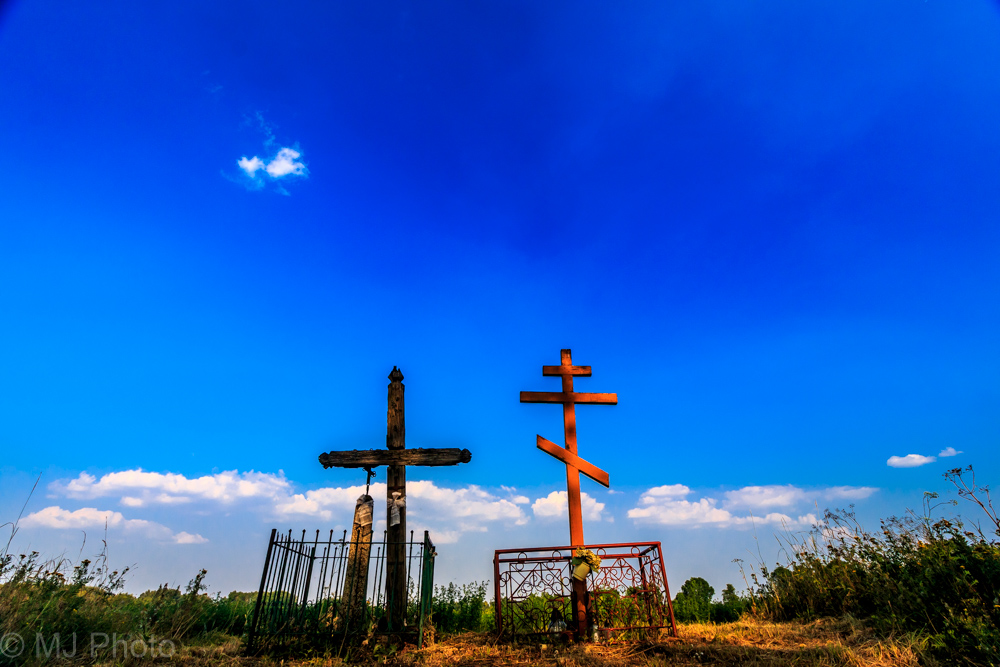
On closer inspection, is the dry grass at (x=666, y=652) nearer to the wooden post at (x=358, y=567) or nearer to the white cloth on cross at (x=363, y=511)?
the wooden post at (x=358, y=567)

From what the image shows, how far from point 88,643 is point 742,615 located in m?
12.7

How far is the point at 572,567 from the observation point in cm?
912

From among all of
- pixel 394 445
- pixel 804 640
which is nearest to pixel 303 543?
pixel 394 445

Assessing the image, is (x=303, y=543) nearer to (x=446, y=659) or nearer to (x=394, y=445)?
(x=394, y=445)

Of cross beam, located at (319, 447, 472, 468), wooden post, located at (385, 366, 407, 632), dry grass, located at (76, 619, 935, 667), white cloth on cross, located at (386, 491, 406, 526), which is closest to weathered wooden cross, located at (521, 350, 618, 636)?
dry grass, located at (76, 619, 935, 667)

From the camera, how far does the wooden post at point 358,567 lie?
886cm

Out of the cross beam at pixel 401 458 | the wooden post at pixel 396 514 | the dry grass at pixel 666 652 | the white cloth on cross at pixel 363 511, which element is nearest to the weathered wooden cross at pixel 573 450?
the dry grass at pixel 666 652

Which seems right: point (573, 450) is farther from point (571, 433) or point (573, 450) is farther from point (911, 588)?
point (911, 588)

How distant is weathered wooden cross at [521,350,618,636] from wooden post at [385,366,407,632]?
2733 mm

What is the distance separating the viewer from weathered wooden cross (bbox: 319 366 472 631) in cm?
950

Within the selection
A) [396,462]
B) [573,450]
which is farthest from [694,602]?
[396,462]

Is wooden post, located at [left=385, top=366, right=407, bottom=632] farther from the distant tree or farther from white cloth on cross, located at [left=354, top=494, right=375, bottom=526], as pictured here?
the distant tree

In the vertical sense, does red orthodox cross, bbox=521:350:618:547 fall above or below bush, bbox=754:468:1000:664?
above

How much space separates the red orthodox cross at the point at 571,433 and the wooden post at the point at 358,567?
12.0ft
